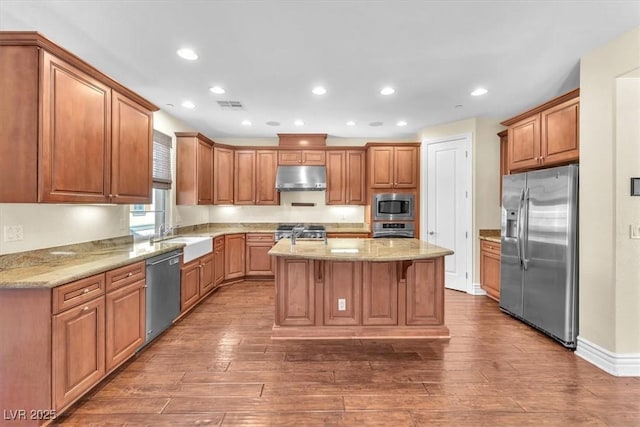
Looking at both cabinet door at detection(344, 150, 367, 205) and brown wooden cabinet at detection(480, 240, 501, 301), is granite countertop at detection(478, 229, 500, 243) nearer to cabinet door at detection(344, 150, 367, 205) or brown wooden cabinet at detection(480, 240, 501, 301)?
brown wooden cabinet at detection(480, 240, 501, 301)

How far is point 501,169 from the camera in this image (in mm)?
4641

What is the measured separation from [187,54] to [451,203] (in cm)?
419

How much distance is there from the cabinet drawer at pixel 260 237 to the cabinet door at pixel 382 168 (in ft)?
6.67

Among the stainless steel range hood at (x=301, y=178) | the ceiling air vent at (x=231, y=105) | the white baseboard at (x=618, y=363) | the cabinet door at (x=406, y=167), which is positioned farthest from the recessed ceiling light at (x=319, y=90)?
the white baseboard at (x=618, y=363)

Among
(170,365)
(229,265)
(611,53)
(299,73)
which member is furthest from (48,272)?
(611,53)

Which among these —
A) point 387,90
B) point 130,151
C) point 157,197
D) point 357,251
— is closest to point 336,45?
point 387,90

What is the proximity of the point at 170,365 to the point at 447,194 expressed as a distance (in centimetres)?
443

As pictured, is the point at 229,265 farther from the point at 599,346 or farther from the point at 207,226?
the point at 599,346

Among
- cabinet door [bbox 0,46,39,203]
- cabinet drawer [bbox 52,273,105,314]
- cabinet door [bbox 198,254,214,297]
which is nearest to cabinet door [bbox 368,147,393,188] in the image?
cabinet door [bbox 198,254,214,297]

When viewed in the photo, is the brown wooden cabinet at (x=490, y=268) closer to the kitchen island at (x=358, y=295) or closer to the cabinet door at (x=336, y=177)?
the kitchen island at (x=358, y=295)

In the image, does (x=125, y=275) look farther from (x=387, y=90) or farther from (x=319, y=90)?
(x=387, y=90)

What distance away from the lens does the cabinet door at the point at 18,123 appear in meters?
1.98

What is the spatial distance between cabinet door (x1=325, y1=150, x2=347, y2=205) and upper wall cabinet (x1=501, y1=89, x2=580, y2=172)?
271cm

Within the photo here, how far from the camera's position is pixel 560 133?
311 cm
